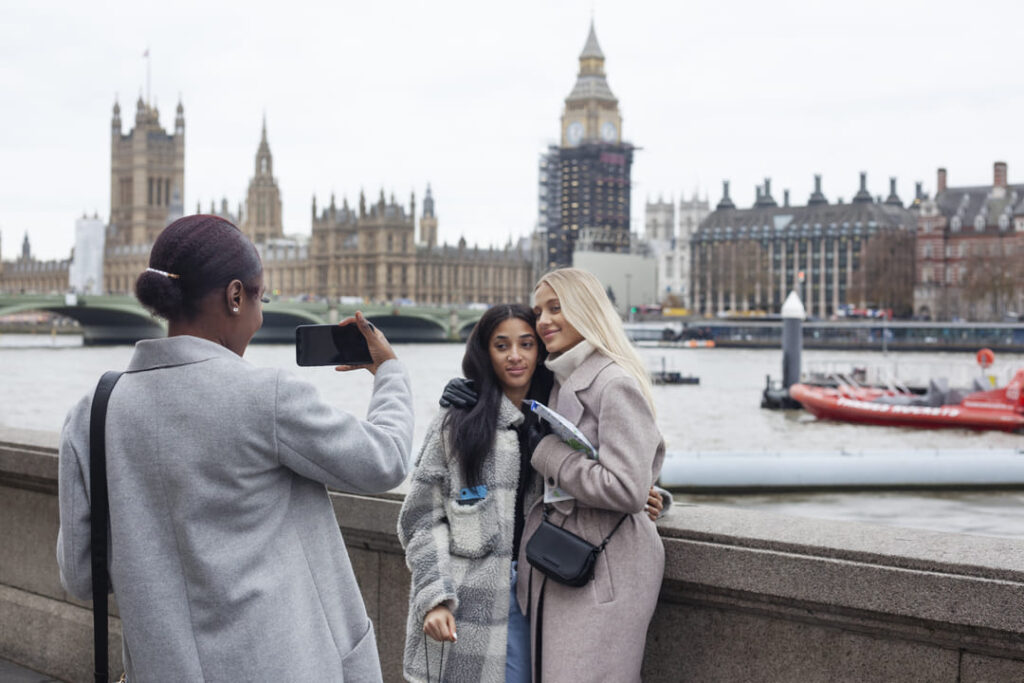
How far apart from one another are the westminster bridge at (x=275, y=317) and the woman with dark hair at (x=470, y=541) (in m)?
51.6

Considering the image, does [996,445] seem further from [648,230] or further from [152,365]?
[648,230]

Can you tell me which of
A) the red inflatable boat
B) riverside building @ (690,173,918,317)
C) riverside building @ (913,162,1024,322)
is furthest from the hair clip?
riverside building @ (690,173,918,317)

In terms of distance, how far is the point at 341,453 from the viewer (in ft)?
5.30

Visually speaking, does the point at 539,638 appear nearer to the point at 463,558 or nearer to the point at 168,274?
the point at 463,558

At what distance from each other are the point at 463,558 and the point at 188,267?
0.83m

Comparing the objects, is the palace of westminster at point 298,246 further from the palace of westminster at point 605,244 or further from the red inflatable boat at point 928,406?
the red inflatable boat at point 928,406

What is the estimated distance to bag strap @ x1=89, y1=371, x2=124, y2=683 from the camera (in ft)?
5.29

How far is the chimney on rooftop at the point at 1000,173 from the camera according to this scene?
79562 millimetres

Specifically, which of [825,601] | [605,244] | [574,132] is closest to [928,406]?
[825,601]

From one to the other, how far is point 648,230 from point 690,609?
439 feet

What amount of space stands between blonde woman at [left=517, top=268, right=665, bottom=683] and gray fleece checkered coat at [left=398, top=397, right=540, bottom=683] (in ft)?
0.23

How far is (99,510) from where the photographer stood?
1.63m

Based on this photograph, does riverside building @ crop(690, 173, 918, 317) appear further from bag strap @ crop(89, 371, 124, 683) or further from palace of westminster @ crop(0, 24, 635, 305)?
bag strap @ crop(89, 371, 124, 683)

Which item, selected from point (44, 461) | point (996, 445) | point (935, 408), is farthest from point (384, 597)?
point (935, 408)
